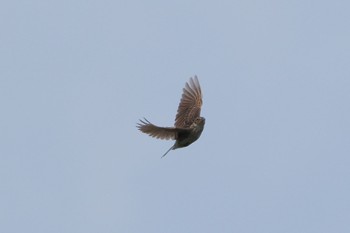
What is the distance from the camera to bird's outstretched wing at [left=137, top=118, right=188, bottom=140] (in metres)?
23.1

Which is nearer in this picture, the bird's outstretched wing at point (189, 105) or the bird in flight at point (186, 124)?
the bird in flight at point (186, 124)

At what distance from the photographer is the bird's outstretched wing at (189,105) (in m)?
26.7

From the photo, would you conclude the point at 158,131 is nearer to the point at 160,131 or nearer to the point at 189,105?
the point at 160,131

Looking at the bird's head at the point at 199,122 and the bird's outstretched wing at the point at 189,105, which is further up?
the bird's outstretched wing at the point at 189,105

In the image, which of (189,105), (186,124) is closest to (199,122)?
(186,124)

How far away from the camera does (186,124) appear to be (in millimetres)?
26188

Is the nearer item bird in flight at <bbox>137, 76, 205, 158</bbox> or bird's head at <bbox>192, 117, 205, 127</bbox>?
bird in flight at <bbox>137, 76, 205, 158</bbox>

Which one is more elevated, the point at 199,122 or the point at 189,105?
the point at 189,105

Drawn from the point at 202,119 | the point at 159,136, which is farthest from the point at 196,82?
the point at 159,136

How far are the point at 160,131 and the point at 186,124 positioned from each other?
2.26 metres

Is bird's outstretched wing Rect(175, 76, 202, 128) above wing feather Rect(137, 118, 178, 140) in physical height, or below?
above

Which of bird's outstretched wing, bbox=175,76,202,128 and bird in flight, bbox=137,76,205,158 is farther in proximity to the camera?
bird's outstretched wing, bbox=175,76,202,128

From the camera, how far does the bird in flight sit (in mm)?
23922

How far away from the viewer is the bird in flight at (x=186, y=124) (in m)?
23.9
